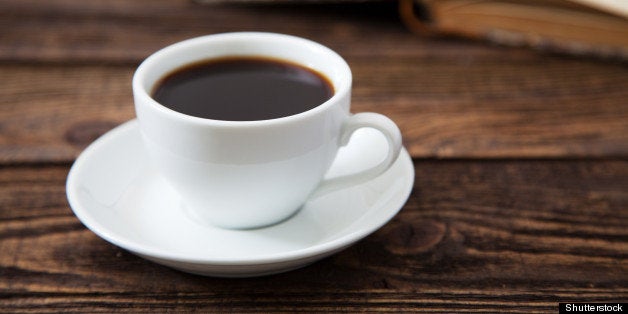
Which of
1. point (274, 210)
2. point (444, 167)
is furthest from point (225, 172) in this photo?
point (444, 167)

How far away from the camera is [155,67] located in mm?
690

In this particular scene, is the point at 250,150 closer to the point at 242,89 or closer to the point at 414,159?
the point at 242,89

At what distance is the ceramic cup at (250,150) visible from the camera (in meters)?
0.59

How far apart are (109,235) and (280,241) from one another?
0.17 metres

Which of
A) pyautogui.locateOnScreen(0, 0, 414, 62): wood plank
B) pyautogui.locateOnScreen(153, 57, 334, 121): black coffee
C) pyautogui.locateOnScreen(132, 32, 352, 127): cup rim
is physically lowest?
pyautogui.locateOnScreen(0, 0, 414, 62): wood plank

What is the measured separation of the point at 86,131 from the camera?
3.09ft

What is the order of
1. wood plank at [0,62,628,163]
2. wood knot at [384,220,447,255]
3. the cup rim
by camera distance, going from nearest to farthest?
the cup rim → wood knot at [384,220,447,255] → wood plank at [0,62,628,163]

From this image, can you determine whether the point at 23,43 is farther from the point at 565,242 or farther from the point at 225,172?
the point at 565,242

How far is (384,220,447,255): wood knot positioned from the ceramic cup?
7 centimetres

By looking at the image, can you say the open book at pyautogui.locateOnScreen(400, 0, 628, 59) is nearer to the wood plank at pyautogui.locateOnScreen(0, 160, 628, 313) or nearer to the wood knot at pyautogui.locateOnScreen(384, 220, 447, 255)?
the wood plank at pyautogui.locateOnScreen(0, 160, 628, 313)

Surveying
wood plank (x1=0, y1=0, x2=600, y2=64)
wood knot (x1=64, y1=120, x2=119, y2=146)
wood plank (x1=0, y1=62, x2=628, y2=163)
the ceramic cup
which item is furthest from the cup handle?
wood plank (x1=0, y1=0, x2=600, y2=64)

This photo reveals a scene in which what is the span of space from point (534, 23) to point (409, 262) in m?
0.70

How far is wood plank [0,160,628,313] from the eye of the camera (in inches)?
24.0

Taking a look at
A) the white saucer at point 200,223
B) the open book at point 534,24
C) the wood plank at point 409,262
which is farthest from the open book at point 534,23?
the white saucer at point 200,223
